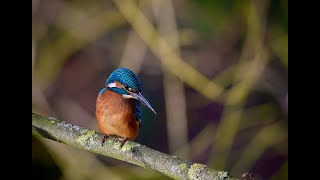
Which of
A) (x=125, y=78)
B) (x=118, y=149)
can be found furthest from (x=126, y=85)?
(x=118, y=149)

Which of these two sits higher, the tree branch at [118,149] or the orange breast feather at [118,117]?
the orange breast feather at [118,117]

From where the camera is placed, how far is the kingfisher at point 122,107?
126 cm

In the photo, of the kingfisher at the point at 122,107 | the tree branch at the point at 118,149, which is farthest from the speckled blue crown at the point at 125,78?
the tree branch at the point at 118,149

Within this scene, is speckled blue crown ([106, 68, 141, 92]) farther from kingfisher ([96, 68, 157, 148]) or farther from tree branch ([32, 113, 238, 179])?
tree branch ([32, 113, 238, 179])

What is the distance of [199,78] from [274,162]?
324 millimetres

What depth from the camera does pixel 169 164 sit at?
109 cm

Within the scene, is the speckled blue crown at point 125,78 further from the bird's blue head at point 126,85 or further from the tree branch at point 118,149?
the tree branch at point 118,149

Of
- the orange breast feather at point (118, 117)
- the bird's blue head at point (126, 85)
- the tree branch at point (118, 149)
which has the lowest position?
the tree branch at point (118, 149)

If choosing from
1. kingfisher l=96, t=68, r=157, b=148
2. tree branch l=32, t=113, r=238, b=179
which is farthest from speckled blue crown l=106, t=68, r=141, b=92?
tree branch l=32, t=113, r=238, b=179

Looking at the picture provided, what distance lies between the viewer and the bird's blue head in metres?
1.26

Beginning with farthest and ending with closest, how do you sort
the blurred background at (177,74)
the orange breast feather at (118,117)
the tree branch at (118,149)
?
the blurred background at (177,74), the orange breast feather at (118,117), the tree branch at (118,149)

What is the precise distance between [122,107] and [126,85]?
0.06 m

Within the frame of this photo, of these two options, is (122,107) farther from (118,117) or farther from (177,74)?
(177,74)
